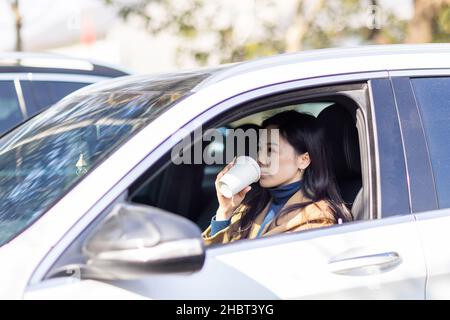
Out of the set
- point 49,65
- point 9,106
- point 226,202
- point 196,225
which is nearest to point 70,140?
point 196,225

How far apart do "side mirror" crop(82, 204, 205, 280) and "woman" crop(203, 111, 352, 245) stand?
1.09 meters

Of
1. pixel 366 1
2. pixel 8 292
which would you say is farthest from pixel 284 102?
pixel 366 1

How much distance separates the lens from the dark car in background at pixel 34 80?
6.27 meters

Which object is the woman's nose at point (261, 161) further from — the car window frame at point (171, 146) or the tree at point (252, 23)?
the tree at point (252, 23)

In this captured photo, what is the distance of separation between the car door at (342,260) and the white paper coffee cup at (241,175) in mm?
424

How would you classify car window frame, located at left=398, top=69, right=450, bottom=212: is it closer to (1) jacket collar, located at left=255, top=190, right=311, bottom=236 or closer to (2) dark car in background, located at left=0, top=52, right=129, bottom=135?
(1) jacket collar, located at left=255, top=190, right=311, bottom=236

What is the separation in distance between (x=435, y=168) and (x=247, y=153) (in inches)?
36.0

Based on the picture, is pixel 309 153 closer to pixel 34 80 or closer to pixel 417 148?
pixel 417 148

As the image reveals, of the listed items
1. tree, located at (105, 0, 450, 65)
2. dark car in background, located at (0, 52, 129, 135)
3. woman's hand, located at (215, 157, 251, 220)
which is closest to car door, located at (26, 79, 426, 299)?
woman's hand, located at (215, 157, 251, 220)

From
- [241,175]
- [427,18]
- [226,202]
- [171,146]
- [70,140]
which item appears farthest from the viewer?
[427,18]

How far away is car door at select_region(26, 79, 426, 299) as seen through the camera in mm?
2455

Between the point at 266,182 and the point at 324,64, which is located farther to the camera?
the point at 266,182

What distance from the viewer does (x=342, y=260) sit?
2.66m
